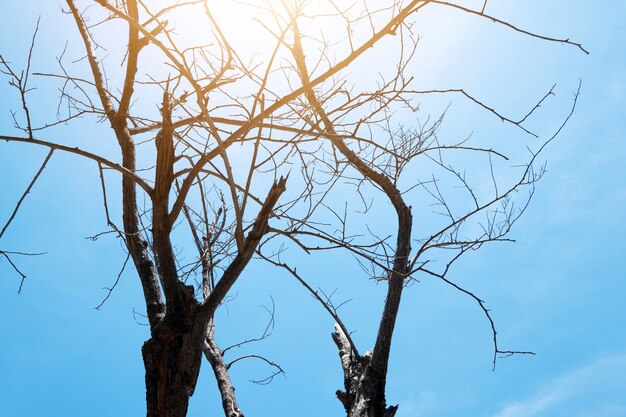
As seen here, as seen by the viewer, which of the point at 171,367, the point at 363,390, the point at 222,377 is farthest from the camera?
the point at 222,377

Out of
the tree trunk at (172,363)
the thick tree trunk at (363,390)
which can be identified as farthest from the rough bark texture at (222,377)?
the tree trunk at (172,363)

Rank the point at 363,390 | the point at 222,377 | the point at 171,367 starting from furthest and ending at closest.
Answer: the point at 222,377, the point at 363,390, the point at 171,367

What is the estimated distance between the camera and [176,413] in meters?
2.51

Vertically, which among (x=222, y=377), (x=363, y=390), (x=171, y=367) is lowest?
(x=171, y=367)

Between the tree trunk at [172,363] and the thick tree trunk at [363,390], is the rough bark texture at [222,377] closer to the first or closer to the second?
the thick tree trunk at [363,390]

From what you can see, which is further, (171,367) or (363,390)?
(363,390)

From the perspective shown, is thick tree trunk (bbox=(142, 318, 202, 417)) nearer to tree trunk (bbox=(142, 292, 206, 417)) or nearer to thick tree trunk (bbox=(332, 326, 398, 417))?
tree trunk (bbox=(142, 292, 206, 417))

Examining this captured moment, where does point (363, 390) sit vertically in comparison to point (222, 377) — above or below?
below

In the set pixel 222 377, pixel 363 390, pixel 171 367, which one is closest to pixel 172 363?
pixel 171 367

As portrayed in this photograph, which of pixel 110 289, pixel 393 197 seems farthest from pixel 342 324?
pixel 110 289

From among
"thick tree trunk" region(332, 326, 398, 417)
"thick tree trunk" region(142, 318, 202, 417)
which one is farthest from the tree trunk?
"thick tree trunk" region(332, 326, 398, 417)

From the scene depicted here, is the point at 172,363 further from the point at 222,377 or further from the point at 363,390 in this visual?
the point at 222,377

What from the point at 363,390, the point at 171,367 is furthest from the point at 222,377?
the point at 171,367

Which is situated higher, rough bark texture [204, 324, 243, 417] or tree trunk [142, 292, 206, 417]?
rough bark texture [204, 324, 243, 417]
